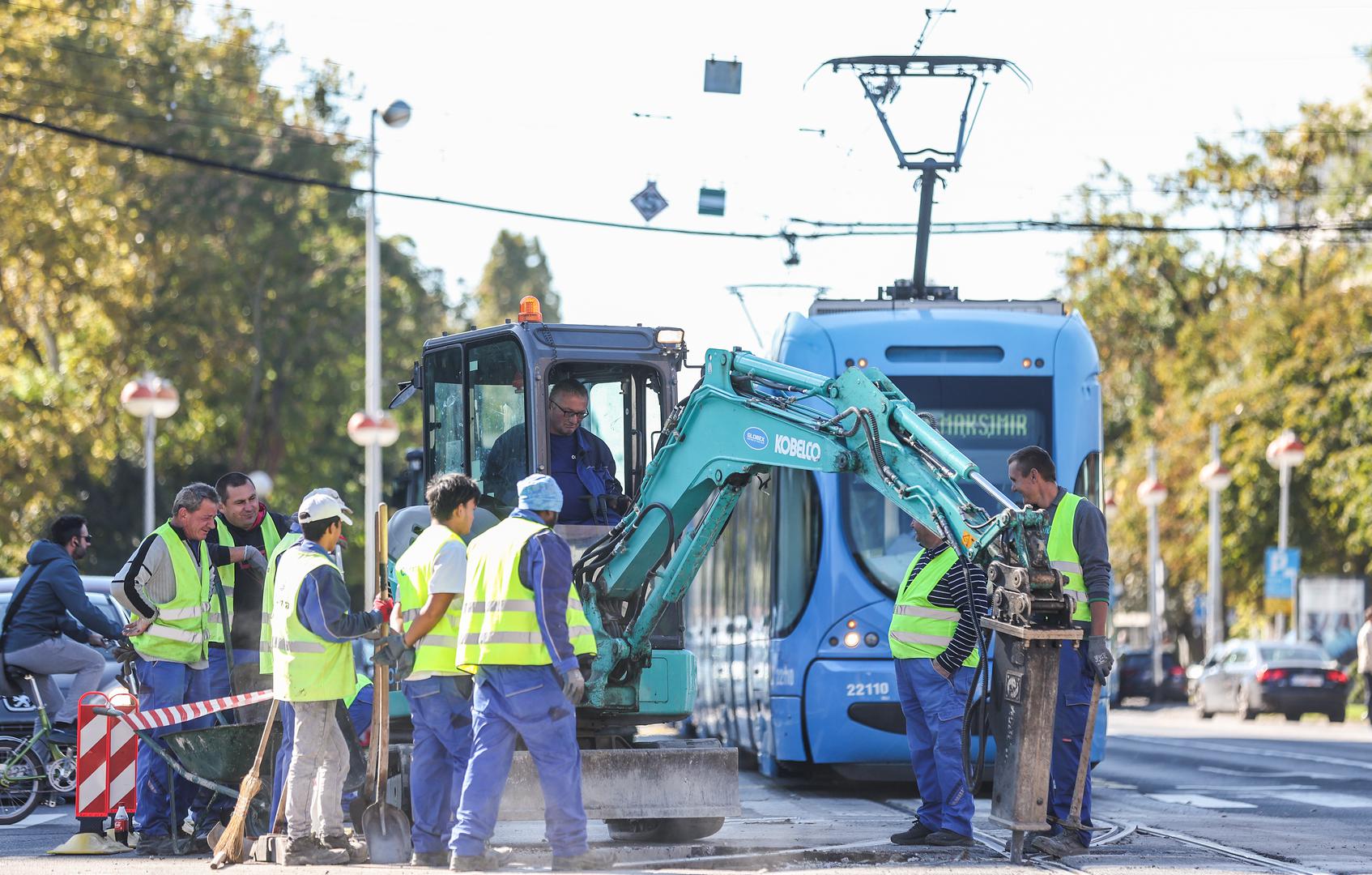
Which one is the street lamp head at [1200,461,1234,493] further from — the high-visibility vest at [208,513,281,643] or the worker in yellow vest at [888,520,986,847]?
the high-visibility vest at [208,513,281,643]

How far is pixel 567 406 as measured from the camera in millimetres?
11227

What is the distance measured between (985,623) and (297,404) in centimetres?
3532

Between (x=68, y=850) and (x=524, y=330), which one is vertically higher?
(x=524, y=330)

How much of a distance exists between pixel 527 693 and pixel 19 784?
5826 millimetres

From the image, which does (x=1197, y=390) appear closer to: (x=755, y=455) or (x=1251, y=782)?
(x=1251, y=782)

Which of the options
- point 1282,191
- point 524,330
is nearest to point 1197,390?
point 1282,191

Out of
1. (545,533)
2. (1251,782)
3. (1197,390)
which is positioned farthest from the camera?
(1197,390)

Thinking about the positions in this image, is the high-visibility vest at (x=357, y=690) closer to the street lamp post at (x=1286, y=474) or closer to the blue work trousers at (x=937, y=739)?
the blue work trousers at (x=937, y=739)

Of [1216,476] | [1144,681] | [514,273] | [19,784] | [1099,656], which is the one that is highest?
[514,273]

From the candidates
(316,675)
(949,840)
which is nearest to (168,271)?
(316,675)

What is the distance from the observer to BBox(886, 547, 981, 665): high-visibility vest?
11.1 metres

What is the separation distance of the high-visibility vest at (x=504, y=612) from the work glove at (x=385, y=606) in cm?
82

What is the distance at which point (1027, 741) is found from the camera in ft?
32.4

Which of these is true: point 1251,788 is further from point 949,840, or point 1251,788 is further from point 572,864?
point 572,864
